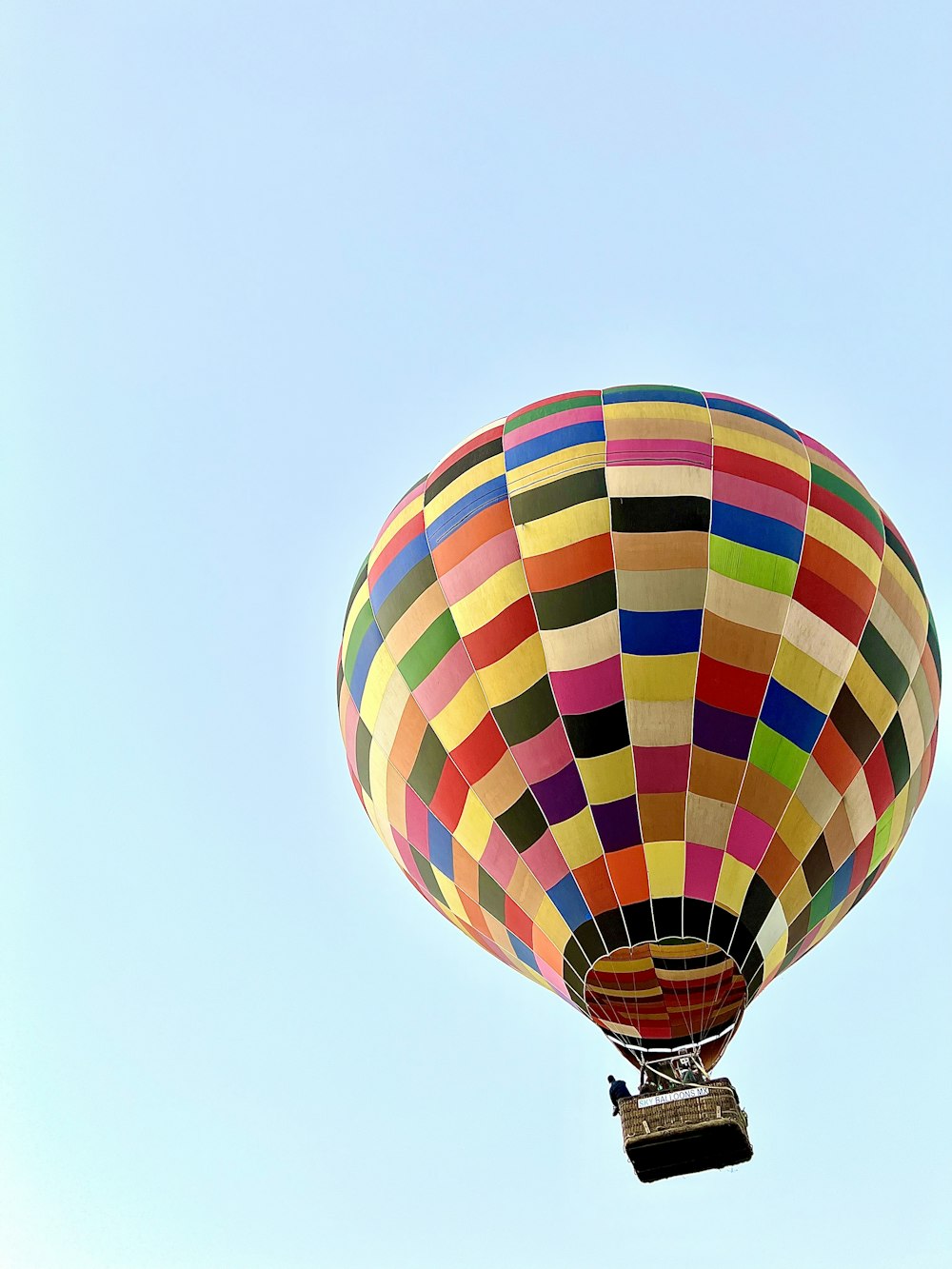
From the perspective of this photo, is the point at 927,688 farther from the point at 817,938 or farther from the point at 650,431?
the point at 650,431

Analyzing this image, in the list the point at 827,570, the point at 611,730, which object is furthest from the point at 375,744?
the point at 827,570

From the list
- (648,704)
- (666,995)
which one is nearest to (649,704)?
(648,704)

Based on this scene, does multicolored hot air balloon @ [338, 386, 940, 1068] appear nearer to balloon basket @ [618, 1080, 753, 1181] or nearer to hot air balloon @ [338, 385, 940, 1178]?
hot air balloon @ [338, 385, 940, 1178]

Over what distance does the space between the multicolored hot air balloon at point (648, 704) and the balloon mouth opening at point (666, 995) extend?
14 millimetres

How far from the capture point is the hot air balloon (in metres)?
9.99

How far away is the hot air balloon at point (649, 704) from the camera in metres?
9.99

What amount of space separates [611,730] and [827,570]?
2022 mm

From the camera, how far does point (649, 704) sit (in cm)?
1008

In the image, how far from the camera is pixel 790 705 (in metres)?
10.3

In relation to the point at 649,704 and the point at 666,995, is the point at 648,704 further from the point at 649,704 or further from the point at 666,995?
the point at 666,995

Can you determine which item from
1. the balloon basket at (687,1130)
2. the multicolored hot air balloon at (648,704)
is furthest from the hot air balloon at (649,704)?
the balloon basket at (687,1130)

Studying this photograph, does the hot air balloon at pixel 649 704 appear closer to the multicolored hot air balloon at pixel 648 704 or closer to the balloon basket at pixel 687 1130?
the multicolored hot air balloon at pixel 648 704

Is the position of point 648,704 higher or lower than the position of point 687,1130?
higher

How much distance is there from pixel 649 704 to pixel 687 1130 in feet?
8.88
